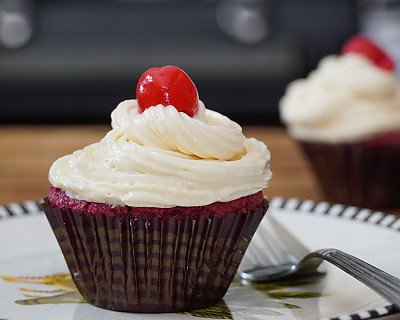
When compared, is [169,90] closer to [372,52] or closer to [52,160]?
[372,52]

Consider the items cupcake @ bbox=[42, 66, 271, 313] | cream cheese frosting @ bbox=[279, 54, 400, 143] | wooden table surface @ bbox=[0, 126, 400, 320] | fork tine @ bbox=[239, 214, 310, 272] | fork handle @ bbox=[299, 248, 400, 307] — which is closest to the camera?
fork handle @ bbox=[299, 248, 400, 307]

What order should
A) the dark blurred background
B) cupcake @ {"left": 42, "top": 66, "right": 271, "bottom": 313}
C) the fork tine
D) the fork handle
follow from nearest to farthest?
the fork handle
cupcake @ {"left": 42, "top": 66, "right": 271, "bottom": 313}
the fork tine
the dark blurred background

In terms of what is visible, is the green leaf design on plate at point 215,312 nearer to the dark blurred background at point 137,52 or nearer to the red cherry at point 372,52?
the red cherry at point 372,52

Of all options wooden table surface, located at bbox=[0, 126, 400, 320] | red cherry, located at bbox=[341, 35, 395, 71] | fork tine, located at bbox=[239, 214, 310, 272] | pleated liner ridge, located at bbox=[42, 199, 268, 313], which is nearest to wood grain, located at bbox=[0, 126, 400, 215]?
wooden table surface, located at bbox=[0, 126, 400, 320]

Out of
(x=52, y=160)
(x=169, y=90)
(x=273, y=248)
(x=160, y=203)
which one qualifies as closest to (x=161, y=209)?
(x=160, y=203)

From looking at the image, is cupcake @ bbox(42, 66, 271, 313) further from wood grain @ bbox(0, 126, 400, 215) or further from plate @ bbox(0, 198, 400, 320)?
wood grain @ bbox(0, 126, 400, 215)

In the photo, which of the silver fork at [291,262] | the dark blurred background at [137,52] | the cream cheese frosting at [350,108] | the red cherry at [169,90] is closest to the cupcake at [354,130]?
the cream cheese frosting at [350,108]

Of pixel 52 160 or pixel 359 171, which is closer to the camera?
pixel 359 171
